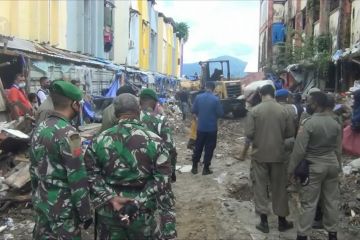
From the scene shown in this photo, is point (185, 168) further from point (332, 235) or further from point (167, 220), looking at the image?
point (167, 220)

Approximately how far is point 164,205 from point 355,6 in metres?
12.8

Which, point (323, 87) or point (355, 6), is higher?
point (355, 6)

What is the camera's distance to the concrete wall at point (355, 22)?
14375mm

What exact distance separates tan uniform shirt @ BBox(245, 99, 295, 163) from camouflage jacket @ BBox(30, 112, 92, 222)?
10.9 ft

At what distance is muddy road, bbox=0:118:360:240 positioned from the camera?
6402mm

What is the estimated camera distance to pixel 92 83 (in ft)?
58.5

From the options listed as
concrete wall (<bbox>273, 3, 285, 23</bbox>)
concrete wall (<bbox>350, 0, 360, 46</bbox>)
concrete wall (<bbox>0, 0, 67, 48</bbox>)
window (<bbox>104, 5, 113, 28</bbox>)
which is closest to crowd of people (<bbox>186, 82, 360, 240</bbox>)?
concrete wall (<bbox>350, 0, 360, 46</bbox>)

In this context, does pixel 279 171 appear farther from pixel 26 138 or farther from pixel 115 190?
pixel 26 138

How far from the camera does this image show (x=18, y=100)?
1071 centimetres

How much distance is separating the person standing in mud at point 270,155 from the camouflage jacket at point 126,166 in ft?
10.3

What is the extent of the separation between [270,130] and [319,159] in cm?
89

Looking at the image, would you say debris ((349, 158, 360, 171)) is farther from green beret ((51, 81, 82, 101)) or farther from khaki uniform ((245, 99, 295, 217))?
green beret ((51, 81, 82, 101))

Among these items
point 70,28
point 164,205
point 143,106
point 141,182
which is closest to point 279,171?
point 143,106

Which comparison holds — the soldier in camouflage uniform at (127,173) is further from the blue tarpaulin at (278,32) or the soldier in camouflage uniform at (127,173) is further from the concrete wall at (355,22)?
the blue tarpaulin at (278,32)
